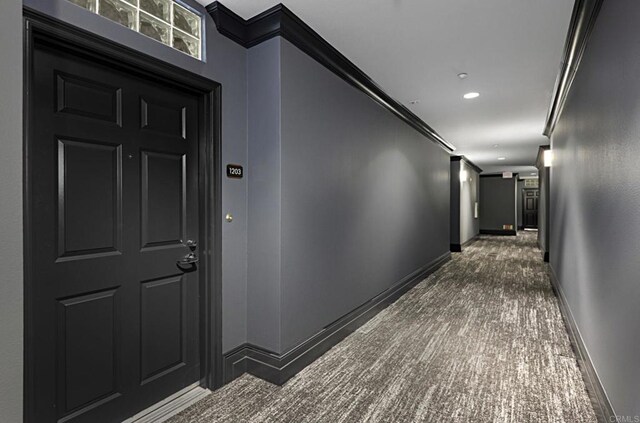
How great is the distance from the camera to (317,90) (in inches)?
96.2

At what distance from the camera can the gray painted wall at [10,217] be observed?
0.93 m

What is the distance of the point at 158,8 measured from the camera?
1.77 meters

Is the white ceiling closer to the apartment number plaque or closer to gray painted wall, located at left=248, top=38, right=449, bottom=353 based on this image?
gray painted wall, located at left=248, top=38, right=449, bottom=353

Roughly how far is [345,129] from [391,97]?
112 centimetres

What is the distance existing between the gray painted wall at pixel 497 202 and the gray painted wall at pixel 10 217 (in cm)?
1304

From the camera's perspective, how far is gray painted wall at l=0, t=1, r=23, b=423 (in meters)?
0.93

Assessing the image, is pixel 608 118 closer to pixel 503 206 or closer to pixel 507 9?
pixel 507 9

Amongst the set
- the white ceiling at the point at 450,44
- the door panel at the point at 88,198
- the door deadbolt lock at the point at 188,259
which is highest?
the white ceiling at the point at 450,44

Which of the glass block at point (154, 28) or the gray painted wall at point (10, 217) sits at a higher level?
the glass block at point (154, 28)

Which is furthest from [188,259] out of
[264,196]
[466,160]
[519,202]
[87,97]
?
[519,202]

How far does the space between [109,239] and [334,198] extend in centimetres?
155

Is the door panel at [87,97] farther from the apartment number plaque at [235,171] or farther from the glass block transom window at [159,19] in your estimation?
the apartment number plaque at [235,171]

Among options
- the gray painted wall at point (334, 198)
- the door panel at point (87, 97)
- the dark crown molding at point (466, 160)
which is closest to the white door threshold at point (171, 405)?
the gray painted wall at point (334, 198)

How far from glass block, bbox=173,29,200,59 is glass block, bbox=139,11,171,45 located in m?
0.05
